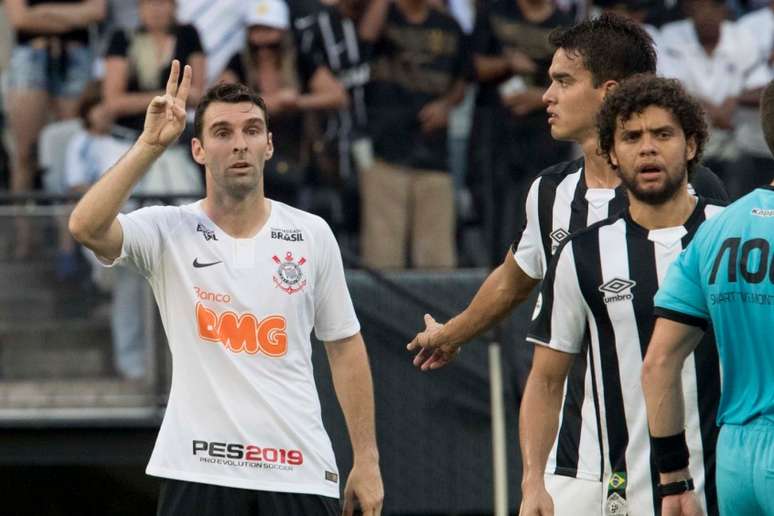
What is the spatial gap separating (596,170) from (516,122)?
5015 millimetres

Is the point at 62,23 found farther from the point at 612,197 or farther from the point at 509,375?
the point at 612,197

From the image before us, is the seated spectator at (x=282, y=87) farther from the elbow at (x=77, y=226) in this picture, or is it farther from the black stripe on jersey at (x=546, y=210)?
the elbow at (x=77, y=226)

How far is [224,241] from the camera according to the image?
582 cm

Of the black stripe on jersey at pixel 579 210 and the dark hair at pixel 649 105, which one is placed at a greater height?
the dark hair at pixel 649 105

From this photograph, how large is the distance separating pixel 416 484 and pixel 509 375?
103 centimetres

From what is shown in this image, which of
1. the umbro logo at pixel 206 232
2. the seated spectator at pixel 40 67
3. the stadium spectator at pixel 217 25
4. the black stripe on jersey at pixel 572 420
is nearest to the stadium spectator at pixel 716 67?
the stadium spectator at pixel 217 25

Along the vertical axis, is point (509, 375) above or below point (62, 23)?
below

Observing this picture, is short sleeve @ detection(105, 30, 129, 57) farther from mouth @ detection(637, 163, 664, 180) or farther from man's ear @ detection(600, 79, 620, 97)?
mouth @ detection(637, 163, 664, 180)

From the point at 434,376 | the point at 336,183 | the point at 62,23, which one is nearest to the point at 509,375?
the point at 434,376

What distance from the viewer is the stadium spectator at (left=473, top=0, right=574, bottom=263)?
10602mm

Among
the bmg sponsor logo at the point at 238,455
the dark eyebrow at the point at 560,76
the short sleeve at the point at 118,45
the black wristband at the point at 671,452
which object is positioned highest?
the short sleeve at the point at 118,45

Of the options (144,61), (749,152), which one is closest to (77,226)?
(144,61)

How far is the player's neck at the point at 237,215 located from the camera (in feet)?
19.2

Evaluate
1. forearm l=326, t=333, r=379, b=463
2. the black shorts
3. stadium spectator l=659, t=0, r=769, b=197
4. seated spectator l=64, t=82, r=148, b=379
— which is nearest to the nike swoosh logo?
forearm l=326, t=333, r=379, b=463
